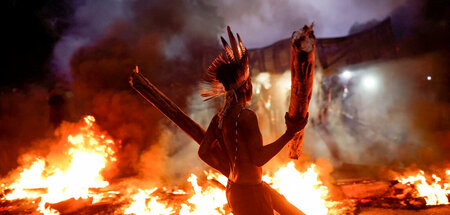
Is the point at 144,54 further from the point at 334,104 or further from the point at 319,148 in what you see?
A: the point at 334,104

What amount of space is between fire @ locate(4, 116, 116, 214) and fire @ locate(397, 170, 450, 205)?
25.4 ft

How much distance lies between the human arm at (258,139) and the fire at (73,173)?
5324 mm

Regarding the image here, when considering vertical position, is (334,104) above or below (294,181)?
above

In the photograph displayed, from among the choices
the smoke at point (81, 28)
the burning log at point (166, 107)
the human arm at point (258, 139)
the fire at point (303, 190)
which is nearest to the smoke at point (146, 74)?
the smoke at point (81, 28)

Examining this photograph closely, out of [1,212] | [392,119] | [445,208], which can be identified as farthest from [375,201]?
[392,119]

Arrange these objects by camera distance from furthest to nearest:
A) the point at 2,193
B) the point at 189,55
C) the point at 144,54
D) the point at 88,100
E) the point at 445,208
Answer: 1. the point at 189,55
2. the point at 144,54
3. the point at 88,100
4. the point at 2,193
5. the point at 445,208

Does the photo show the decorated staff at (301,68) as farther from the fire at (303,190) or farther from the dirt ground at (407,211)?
the dirt ground at (407,211)

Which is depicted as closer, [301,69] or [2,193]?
[301,69]

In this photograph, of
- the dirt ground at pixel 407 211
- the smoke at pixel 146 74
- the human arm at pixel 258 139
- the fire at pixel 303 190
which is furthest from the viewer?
the smoke at pixel 146 74

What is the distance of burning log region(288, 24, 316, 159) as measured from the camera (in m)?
1.80

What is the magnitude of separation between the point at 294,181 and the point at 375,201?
1.75 m

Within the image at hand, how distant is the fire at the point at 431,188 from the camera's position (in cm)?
470

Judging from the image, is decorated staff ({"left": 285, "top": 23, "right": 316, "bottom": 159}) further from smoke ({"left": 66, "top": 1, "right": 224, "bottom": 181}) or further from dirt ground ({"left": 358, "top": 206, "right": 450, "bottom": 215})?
smoke ({"left": 66, "top": 1, "right": 224, "bottom": 181})

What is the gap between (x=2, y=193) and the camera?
664cm
